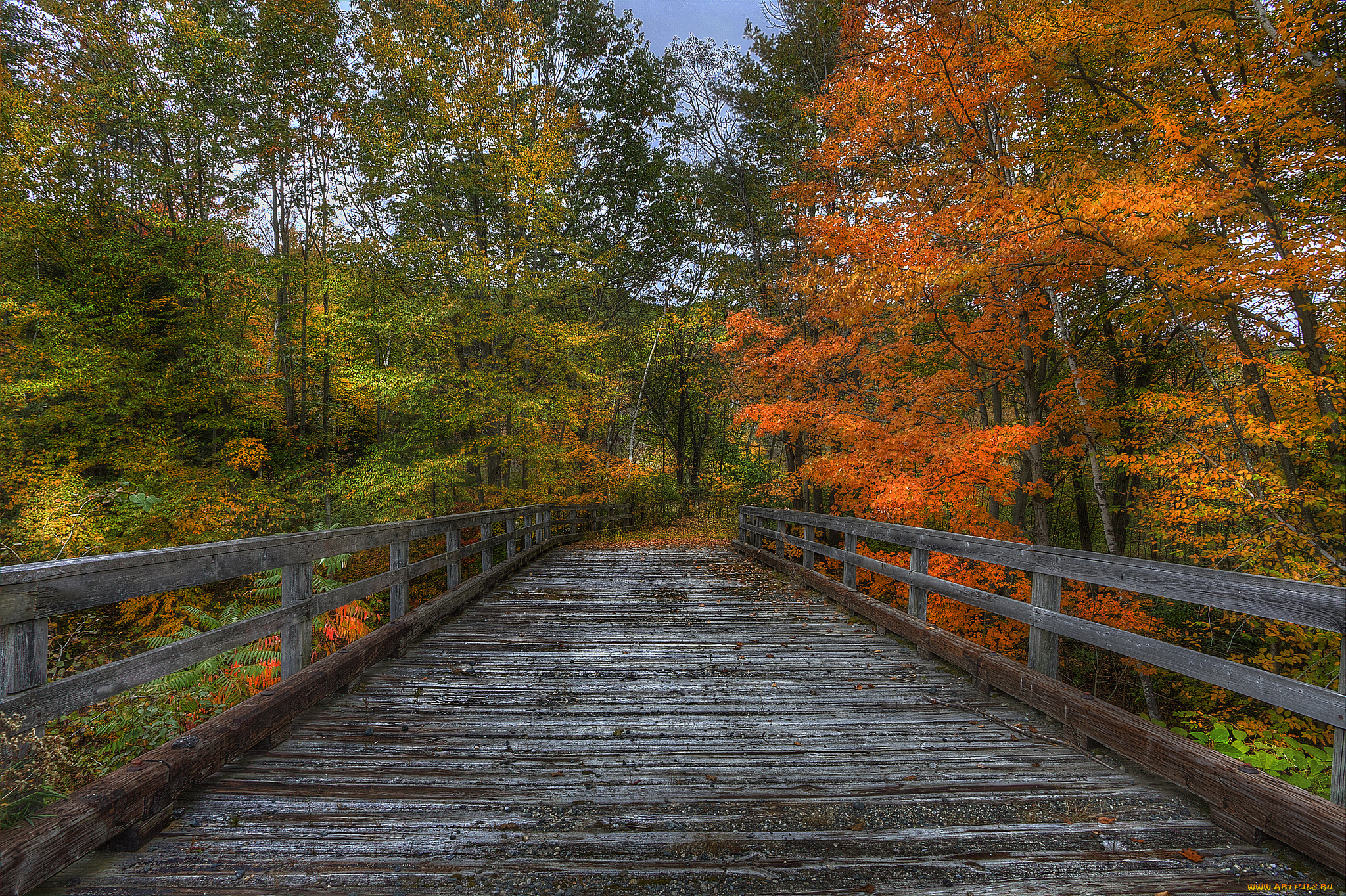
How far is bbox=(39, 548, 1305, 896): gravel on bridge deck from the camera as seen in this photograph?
5.95ft

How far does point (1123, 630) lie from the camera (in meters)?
2.64

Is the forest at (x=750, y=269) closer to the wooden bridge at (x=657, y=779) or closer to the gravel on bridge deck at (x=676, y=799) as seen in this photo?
the wooden bridge at (x=657, y=779)

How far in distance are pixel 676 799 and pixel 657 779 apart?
179mm

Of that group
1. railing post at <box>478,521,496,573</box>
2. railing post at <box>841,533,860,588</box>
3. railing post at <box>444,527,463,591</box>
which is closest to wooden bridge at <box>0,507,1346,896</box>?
railing post at <box>444,527,463,591</box>

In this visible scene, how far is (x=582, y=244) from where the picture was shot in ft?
44.6

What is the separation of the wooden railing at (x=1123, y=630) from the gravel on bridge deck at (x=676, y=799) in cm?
17

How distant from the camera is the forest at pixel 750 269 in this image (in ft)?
21.4

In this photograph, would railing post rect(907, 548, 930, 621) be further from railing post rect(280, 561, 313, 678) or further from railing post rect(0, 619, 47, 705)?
railing post rect(0, 619, 47, 705)

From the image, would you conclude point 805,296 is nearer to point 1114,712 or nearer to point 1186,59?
point 1186,59

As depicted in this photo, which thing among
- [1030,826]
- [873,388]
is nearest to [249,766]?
[1030,826]

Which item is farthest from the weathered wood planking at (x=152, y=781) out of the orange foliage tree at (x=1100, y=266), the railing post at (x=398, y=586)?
the orange foliage tree at (x=1100, y=266)

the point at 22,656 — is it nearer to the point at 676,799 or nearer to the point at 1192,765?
the point at 676,799

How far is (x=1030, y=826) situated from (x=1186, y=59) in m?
9.49

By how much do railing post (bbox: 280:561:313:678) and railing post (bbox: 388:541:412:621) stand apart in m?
1.06
